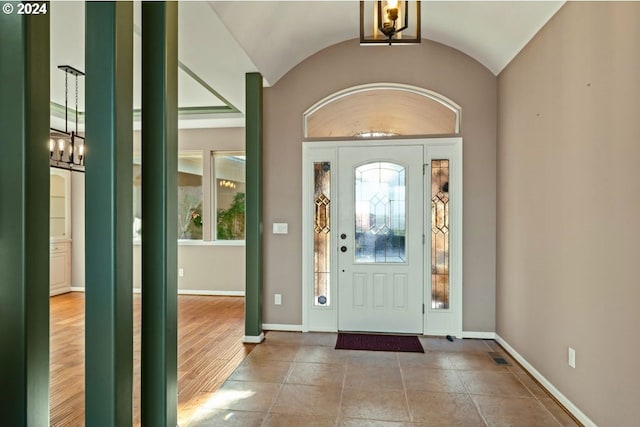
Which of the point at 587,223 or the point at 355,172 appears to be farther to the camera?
the point at 355,172

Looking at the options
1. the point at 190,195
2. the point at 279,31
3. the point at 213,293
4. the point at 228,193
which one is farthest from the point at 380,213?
the point at 190,195

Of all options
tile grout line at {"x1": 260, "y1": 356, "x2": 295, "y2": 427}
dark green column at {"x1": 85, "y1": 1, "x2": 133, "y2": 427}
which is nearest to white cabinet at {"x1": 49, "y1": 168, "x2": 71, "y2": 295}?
tile grout line at {"x1": 260, "y1": 356, "x2": 295, "y2": 427}

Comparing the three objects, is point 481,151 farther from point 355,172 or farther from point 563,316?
point 563,316

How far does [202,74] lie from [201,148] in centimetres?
221

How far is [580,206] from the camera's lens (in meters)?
2.43

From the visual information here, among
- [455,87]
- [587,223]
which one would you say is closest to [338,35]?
[455,87]

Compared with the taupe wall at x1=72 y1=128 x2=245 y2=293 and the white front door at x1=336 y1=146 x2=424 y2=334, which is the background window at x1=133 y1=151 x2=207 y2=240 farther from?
the white front door at x1=336 y1=146 x2=424 y2=334

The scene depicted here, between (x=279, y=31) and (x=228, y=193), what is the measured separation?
342cm

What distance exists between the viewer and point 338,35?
3975 mm

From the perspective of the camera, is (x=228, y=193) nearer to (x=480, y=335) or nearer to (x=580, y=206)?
(x=480, y=335)

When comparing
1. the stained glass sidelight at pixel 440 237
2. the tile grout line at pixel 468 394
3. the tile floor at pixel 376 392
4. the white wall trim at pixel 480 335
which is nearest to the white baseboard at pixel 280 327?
the tile floor at pixel 376 392

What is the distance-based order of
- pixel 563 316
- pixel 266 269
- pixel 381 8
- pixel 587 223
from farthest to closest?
pixel 266 269 < pixel 563 316 < pixel 587 223 < pixel 381 8

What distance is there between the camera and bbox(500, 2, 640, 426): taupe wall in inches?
78.7

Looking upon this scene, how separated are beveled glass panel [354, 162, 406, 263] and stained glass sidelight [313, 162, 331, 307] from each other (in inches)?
13.3
